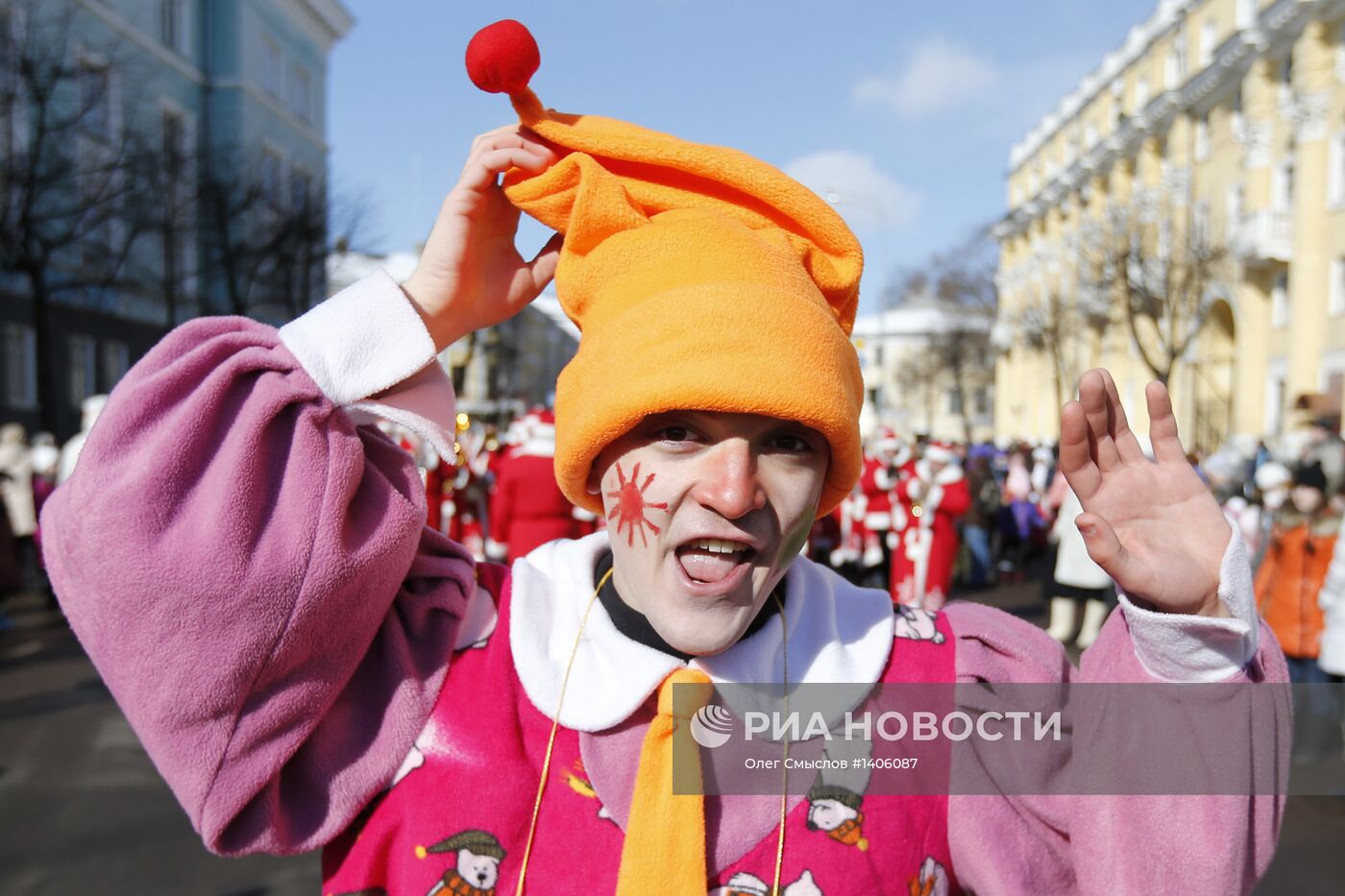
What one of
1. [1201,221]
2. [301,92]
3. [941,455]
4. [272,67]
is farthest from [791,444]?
[301,92]

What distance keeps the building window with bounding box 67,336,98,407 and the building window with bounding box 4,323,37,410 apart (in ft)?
3.17

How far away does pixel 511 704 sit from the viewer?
158 cm

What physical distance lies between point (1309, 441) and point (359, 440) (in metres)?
9.63

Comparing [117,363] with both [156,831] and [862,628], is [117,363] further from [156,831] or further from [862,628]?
[862,628]

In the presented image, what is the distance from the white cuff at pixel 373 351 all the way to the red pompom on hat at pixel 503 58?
320 mm

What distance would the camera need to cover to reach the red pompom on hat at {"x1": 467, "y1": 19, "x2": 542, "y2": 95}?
1587 mm

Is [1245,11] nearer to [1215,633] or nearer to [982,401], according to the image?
[1215,633]

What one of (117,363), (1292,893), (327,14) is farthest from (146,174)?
(1292,893)

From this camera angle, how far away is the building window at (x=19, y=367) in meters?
21.0

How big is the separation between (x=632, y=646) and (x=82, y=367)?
25.1 metres

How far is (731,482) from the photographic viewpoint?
4.75 feet

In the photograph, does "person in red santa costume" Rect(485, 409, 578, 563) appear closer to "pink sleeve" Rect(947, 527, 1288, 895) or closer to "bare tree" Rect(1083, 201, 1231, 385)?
"pink sleeve" Rect(947, 527, 1288, 895)

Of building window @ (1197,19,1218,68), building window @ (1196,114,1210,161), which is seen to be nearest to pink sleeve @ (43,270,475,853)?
building window @ (1196,114,1210,161)

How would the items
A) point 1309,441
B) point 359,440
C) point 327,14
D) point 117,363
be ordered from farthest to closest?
point 327,14, point 117,363, point 1309,441, point 359,440
